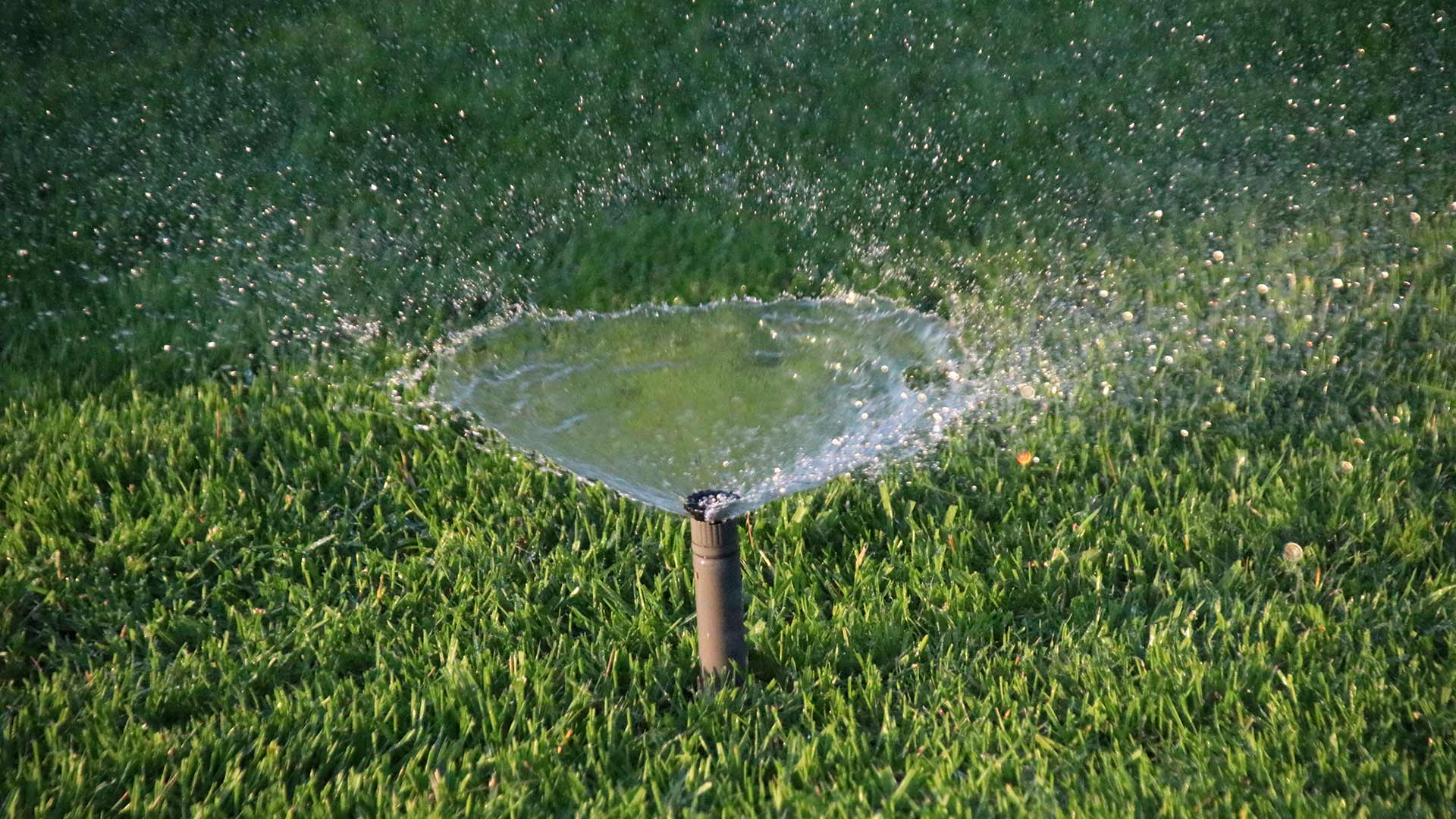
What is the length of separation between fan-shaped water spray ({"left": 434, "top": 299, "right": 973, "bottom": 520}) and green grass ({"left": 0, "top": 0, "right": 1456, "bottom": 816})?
152 millimetres

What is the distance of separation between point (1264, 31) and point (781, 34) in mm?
2148

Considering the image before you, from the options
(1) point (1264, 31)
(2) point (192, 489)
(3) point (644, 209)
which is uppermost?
(1) point (1264, 31)

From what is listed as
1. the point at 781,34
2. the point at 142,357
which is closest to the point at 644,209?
the point at 781,34

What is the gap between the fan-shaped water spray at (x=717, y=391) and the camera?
8.14 ft

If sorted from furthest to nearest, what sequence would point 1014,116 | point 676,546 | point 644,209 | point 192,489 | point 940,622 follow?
point 1014,116
point 644,209
point 192,489
point 676,546
point 940,622

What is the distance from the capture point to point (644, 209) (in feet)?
16.3

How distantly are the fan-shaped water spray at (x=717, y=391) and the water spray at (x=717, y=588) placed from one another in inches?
1.1

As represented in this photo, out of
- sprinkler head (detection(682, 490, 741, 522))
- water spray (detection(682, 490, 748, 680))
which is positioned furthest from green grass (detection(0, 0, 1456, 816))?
sprinkler head (detection(682, 490, 741, 522))

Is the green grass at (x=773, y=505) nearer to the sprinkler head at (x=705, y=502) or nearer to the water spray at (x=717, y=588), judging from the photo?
the water spray at (x=717, y=588)

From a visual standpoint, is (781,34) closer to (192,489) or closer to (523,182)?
(523,182)

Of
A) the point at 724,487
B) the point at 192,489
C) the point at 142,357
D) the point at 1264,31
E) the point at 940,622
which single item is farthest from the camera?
the point at 1264,31

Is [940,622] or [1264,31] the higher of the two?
[1264,31]

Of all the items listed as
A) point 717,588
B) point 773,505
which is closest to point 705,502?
point 717,588

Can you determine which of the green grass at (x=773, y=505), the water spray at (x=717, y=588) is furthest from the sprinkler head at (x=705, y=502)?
the green grass at (x=773, y=505)
